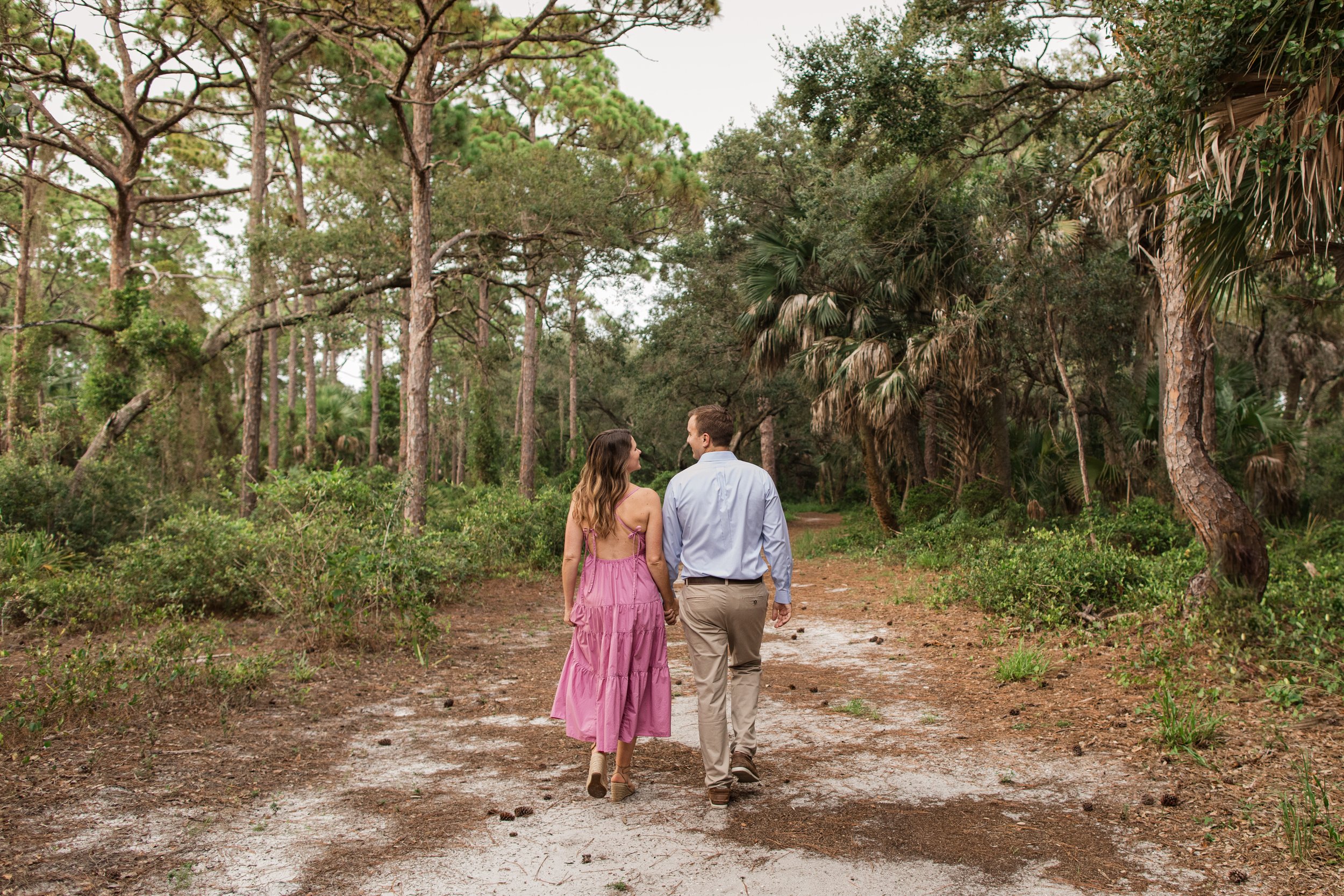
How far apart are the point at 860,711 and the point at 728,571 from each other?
7.07 feet

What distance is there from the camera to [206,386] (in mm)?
17406

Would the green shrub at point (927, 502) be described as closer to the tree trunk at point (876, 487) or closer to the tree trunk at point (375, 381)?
the tree trunk at point (876, 487)

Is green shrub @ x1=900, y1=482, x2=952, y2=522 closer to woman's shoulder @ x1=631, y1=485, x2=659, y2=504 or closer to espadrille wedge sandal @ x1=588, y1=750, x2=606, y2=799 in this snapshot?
woman's shoulder @ x1=631, y1=485, x2=659, y2=504

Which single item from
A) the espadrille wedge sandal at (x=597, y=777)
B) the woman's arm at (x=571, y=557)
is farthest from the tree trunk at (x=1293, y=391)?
the espadrille wedge sandal at (x=597, y=777)

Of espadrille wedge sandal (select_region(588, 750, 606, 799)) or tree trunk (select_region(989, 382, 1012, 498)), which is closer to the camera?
espadrille wedge sandal (select_region(588, 750, 606, 799))

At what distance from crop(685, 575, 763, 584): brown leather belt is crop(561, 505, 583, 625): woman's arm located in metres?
0.56

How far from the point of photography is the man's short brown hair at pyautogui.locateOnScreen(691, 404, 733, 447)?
14.2 ft

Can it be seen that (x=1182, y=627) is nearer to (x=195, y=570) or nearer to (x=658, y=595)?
(x=658, y=595)

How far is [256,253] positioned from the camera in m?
16.1

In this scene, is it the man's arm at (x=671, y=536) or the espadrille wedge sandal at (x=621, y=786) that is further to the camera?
the man's arm at (x=671, y=536)

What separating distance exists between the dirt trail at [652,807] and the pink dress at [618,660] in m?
0.35

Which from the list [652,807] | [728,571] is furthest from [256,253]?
[652,807]

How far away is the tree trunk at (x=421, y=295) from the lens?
13.1 m

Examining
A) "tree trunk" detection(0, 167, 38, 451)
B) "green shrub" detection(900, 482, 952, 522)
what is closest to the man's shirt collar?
"green shrub" detection(900, 482, 952, 522)
